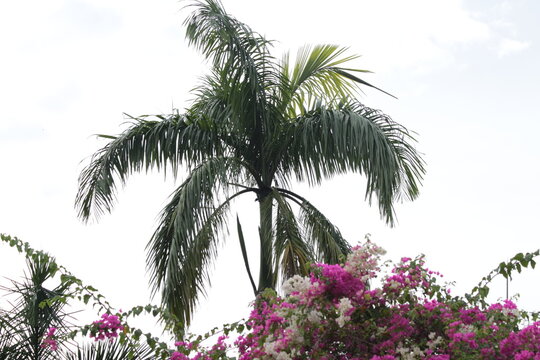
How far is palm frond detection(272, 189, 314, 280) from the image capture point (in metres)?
8.09

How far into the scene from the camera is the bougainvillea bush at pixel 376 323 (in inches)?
180

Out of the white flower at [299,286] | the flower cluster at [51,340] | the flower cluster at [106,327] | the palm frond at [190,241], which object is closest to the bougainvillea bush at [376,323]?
the white flower at [299,286]

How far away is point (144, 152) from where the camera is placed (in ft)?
29.5

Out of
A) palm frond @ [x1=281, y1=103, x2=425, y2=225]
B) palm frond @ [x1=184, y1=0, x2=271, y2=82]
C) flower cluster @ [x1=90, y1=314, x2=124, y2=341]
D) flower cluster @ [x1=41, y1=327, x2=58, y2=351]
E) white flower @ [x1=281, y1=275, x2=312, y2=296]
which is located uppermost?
palm frond @ [x1=184, y1=0, x2=271, y2=82]

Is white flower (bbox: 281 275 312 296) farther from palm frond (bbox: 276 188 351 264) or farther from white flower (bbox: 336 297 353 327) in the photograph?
palm frond (bbox: 276 188 351 264)

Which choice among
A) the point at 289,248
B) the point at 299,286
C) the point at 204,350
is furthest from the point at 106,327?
the point at 289,248

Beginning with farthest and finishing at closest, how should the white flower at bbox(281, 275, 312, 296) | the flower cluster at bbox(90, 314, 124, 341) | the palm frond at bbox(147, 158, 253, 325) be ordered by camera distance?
1. the palm frond at bbox(147, 158, 253, 325)
2. the flower cluster at bbox(90, 314, 124, 341)
3. the white flower at bbox(281, 275, 312, 296)

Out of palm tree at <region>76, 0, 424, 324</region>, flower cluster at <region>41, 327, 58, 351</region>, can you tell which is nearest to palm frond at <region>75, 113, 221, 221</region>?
palm tree at <region>76, 0, 424, 324</region>

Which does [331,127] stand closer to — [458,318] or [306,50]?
[306,50]

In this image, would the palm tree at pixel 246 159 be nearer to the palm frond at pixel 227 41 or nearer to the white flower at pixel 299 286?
the palm frond at pixel 227 41

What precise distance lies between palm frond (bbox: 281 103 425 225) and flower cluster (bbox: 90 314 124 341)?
376cm

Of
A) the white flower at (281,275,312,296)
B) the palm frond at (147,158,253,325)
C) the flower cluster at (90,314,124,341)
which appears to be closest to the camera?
the white flower at (281,275,312,296)

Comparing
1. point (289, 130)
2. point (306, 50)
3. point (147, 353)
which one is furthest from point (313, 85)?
point (147, 353)

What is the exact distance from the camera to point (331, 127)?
8.55 m
